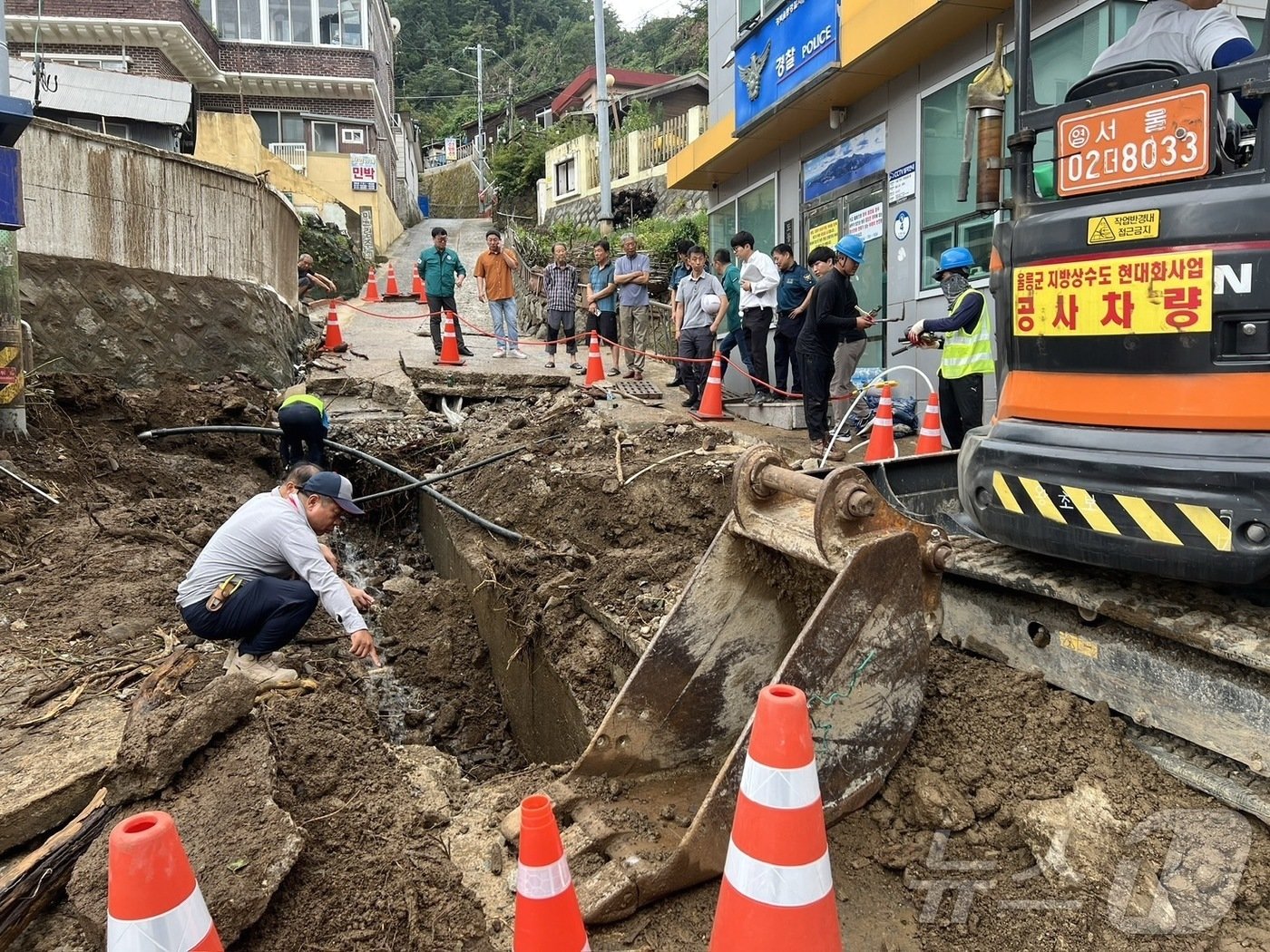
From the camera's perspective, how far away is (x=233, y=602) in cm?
406

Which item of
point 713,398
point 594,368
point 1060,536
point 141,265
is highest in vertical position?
point 141,265

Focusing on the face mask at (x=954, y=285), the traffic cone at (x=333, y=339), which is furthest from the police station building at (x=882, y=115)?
the traffic cone at (x=333, y=339)

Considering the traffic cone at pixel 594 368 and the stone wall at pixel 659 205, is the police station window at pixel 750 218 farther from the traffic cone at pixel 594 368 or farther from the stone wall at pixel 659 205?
the stone wall at pixel 659 205

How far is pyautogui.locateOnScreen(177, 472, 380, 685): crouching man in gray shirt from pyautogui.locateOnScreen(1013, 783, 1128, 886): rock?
2.90m

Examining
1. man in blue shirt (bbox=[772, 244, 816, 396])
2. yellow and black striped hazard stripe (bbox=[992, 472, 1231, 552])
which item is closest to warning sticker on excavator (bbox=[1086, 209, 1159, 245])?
yellow and black striped hazard stripe (bbox=[992, 472, 1231, 552])

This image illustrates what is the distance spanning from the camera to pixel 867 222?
31.6ft

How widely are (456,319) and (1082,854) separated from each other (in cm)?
1096

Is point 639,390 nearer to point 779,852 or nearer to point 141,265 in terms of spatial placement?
point 141,265

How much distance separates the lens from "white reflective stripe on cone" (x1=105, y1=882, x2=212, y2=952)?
5.29ft

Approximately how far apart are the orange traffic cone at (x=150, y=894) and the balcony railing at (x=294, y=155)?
27.7 m

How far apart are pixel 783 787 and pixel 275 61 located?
32.7m

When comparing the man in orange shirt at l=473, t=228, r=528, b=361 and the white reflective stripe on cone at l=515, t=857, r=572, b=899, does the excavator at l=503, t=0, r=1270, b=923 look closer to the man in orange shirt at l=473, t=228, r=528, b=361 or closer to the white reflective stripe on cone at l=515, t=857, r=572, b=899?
the white reflective stripe on cone at l=515, t=857, r=572, b=899

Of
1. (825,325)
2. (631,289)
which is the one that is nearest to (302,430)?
(825,325)

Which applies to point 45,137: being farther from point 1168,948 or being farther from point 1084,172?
point 1168,948
